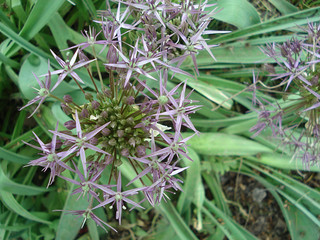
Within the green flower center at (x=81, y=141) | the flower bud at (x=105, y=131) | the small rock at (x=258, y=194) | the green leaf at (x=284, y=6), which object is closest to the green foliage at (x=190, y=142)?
the green leaf at (x=284, y=6)

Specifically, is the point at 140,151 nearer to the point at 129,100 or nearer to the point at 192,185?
the point at 129,100

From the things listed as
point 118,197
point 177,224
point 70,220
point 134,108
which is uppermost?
point 134,108

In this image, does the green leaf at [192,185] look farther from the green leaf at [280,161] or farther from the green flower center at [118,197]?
the green flower center at [118,197]

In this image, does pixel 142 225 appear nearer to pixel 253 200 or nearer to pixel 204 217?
pixel 204 217

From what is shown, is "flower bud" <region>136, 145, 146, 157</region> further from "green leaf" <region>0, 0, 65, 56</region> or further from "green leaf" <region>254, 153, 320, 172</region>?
"green leaf" <region>254, 153, 320, 172</region>

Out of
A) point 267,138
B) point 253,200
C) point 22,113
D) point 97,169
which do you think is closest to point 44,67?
point 22,113

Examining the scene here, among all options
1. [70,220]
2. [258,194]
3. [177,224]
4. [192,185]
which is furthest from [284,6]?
[70,220]
